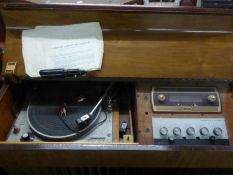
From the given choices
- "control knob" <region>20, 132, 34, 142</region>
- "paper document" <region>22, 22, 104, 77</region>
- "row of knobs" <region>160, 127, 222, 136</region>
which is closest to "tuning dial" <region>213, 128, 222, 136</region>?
"row of knobs" <region>160, 127, 222, 136</region>

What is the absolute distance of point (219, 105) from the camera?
103cm

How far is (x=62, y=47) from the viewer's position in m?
1.01

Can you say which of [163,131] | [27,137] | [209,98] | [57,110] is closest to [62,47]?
[57,110]

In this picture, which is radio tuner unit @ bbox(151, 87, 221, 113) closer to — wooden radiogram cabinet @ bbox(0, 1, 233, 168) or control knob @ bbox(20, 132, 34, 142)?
wooden radiogram cabinet @ bbox(0, 1, 233, 168)

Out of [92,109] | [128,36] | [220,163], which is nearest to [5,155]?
[92,109]

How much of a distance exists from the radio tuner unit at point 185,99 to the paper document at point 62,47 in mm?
289

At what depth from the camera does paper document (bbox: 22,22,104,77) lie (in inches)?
39.4

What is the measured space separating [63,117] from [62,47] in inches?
11.5

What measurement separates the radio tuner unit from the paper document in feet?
0.95

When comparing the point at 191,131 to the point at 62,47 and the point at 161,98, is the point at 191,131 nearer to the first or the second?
the point at 161,98

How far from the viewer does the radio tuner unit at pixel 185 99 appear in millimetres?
1029

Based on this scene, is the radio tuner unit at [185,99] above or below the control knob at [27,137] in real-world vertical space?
above

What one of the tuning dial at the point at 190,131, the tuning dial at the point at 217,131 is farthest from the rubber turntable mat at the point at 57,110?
the tuning dial at the point at 217,131

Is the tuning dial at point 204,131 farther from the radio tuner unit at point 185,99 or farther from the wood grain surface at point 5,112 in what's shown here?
the wood grain surface at point 5,112
